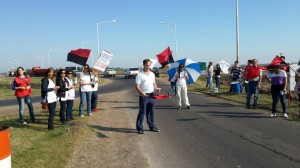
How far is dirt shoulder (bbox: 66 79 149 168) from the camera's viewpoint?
20.6ft

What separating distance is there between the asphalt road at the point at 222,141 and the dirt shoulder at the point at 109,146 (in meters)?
0.24

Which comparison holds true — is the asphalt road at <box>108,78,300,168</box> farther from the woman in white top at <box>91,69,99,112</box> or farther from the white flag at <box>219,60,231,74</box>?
the white flag at <box>219,60,231,74</box>

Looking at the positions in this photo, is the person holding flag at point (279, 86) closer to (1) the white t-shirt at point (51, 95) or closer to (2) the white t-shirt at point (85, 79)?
(2) the white t-shirt at point (85, 79)

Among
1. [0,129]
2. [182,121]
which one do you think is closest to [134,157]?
[0,129]

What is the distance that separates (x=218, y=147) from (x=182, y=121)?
3.25m

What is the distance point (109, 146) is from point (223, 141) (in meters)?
2.51

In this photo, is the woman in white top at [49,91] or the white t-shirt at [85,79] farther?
the white t-shirt at [85,79]

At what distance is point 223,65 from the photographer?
24.5 m

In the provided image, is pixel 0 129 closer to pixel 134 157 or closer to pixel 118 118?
pixel 134 157

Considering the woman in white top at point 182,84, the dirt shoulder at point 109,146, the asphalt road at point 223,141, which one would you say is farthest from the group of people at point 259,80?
the dirt shoulder at point 109,146

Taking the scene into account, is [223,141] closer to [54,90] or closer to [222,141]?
[222,141]

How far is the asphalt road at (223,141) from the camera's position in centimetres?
612

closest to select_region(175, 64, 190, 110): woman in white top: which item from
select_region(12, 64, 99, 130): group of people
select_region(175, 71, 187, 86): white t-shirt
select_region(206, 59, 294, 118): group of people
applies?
select_region(175, 71, 187, 86): white t-shirt

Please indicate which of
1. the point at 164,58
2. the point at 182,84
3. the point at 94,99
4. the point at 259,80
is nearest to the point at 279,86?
the point at 259,80
